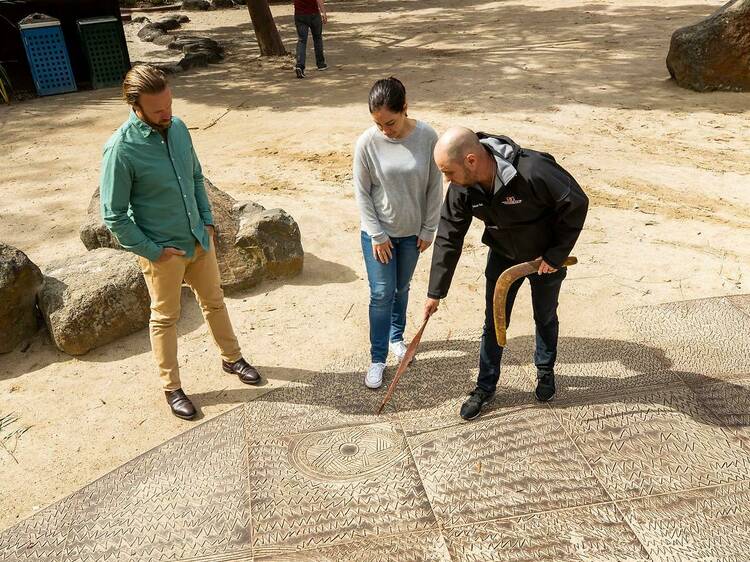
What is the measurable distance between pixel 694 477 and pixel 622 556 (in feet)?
2.07

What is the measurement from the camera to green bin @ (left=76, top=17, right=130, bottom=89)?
35.7 ft

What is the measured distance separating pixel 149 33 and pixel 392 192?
13887mm

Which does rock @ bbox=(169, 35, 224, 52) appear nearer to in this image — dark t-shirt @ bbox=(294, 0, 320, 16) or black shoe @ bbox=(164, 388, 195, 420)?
dark t-shirt @ bbox=(294, 0, 320, 16)

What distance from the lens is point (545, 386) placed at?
12.1 ft

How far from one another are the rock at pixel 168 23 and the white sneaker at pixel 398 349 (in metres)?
14.1

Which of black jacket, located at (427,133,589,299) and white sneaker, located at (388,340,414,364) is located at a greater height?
black jacket, located at (427,133,589,299)

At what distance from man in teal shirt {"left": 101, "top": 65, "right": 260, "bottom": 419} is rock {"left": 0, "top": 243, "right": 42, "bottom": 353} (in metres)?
1.36

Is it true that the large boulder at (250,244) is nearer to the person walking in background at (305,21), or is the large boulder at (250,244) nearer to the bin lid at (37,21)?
the person walking in background at (305,21)

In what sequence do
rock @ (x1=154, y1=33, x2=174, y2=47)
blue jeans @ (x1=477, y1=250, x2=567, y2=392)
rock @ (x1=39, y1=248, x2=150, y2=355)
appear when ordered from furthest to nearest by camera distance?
1. rock @ (x1=154, y1=33, x2=174, y2=47)
2. rock @ (x1=39, y1=248, x2=150, y2=355)
3. blue jeans @ (x1=477, y1=250, x2=567, y2=392)

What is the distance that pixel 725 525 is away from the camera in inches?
114

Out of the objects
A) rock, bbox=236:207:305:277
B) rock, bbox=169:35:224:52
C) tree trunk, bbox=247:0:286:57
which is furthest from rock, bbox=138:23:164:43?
rock, bbox=236:207:305:277

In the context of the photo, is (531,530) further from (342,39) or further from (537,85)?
(342,39)

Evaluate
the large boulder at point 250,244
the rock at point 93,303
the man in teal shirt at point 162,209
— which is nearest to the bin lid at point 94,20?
the large boulder at point 250,244

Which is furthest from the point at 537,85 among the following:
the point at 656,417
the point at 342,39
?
the point at 656,417
